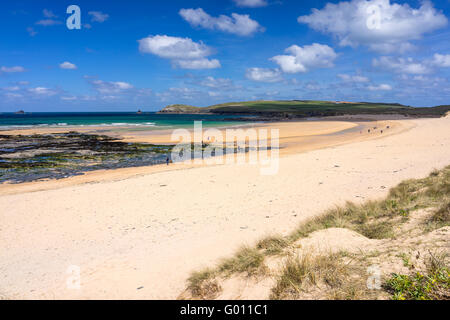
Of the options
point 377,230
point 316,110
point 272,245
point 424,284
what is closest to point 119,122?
point 272,245

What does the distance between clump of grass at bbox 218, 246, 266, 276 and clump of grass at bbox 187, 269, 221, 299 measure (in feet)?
0.85

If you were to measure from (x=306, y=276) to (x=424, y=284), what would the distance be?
145cm

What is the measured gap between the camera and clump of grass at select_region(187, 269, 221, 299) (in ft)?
13.5

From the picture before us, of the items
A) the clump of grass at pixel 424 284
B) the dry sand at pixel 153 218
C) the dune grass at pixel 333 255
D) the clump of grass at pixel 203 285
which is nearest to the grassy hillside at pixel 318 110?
the dry sand at pixel 153 218

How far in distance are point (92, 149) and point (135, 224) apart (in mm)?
20904

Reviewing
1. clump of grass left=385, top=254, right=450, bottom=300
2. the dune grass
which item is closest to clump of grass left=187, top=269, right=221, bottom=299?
the dune grass

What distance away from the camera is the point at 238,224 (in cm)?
738

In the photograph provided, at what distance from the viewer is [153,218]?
8.12 m

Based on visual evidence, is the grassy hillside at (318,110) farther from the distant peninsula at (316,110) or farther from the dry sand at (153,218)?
the dry sand at (153,218)

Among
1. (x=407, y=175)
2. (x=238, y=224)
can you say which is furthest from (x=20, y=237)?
(x=407, y=175)

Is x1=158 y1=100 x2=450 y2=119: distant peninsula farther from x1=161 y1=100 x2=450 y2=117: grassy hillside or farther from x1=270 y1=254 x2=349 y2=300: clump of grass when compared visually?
x1=270 y1=254 x2=349 y2=300: clump of grass

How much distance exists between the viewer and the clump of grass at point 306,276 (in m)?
3.68

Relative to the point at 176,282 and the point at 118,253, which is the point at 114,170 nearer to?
the point at 118,253
